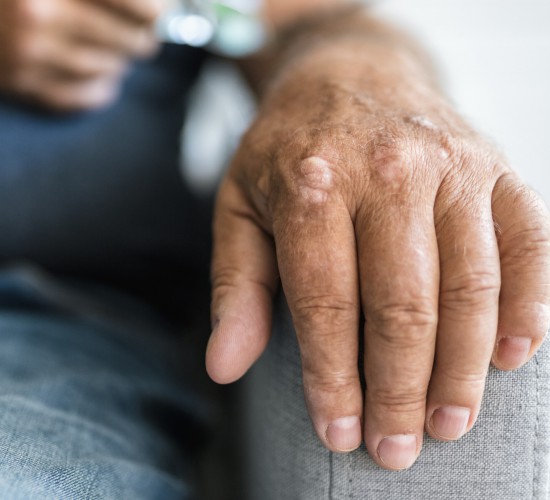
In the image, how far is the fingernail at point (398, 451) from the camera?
360mm

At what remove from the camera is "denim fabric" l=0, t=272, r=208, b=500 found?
42 cm

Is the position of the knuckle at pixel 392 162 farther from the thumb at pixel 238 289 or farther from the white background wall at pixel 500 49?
the white background wall at pixel 500 49

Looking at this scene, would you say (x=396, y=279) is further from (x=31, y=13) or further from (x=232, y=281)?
(x=31, y=13)

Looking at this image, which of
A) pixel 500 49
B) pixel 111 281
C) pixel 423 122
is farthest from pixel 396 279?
pixel 500 49

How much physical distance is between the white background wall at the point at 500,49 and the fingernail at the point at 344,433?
1.21 metres

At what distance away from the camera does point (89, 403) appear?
1.71ft

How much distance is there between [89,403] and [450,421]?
0.30 m

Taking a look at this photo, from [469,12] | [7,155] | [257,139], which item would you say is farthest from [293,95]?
[469,12]

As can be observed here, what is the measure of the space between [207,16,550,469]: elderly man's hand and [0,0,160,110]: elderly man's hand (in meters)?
0.40

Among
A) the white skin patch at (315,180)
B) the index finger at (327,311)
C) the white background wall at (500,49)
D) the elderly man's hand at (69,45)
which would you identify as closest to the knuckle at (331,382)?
the index finger at (327,311)

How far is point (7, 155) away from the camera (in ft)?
2.40

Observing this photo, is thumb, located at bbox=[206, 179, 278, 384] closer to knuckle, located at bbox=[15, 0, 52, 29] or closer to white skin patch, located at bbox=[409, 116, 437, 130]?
white skin patch, located at bbox=[409, 116, 437, 130]

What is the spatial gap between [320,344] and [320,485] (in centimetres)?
10

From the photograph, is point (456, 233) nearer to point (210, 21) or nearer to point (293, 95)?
point (293, 95)
